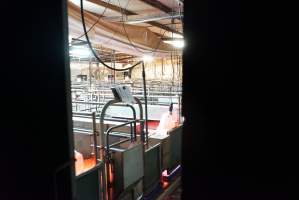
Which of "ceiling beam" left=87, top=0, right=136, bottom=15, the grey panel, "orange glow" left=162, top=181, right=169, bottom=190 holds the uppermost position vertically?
"ceiling beam" left=87, top=0, right=136, bottom=15

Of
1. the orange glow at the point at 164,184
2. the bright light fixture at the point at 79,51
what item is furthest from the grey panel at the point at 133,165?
the bright light fixture at the point at 79,51

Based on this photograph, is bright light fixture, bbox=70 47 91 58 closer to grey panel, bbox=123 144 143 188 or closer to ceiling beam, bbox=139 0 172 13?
ceiling beam, bbox=139 0 172 13

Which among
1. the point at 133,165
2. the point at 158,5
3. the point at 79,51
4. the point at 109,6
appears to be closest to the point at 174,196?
the point at 133,165

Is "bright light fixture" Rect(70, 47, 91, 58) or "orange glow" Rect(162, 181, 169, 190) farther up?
"bright light fixture" Rect(70, 47, 91, 58)

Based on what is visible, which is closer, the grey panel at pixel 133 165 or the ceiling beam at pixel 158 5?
the grey panel at pixel 133 165

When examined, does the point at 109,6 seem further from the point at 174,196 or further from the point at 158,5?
the point at 174,196

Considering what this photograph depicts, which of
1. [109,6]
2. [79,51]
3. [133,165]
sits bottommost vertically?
[133,165]

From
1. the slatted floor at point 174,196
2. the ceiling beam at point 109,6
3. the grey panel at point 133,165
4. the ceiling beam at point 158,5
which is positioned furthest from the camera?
the ceiling beam at point 158,5

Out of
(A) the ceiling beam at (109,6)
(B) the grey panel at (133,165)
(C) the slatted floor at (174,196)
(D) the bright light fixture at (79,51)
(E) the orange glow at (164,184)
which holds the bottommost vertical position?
(C) the slatted floor at (174,196)

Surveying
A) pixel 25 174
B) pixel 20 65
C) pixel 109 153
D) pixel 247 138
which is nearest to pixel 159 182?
pixel 109 153

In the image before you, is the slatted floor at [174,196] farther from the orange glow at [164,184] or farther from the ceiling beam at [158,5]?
the ceiling beam at [158,5]

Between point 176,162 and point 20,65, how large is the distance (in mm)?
2739

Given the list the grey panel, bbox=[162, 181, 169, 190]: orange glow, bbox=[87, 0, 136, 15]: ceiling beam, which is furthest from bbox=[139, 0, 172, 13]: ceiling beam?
bbox=[162, 181, 169, 190]: orange glow

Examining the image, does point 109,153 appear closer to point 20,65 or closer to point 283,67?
point 20,65
